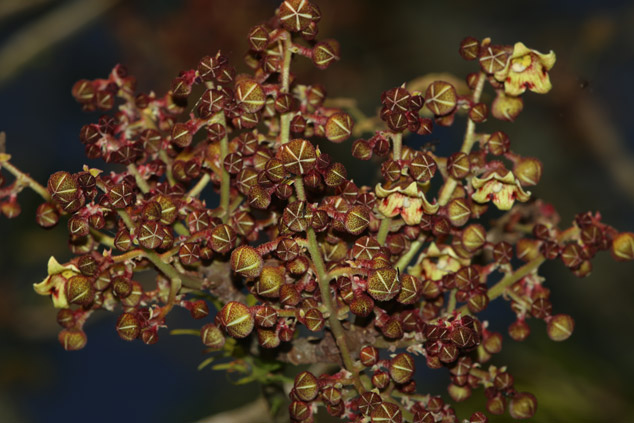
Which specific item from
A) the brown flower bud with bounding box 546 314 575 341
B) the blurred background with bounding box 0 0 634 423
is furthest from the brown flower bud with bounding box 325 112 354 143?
the blurred background with bounding box 0 0 634 423

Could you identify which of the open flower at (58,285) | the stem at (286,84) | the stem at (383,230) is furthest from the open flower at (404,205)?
the open flower at (58,285)

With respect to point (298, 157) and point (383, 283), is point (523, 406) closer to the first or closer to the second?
point (383, 283)

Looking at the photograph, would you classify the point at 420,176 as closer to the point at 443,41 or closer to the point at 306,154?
the point at 306,154

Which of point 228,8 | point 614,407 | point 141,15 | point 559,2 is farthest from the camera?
point 559,2

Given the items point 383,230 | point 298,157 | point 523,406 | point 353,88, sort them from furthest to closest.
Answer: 1. point 353,88
2. point 523,406
3. point 383,230
4. point 298,157

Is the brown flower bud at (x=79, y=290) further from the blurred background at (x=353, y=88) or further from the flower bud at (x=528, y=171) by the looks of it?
the blurred background at (x=353, y=88)

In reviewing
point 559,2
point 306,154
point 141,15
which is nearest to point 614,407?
point 306,154

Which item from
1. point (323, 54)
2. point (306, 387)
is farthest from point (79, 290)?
point (323, 54)
